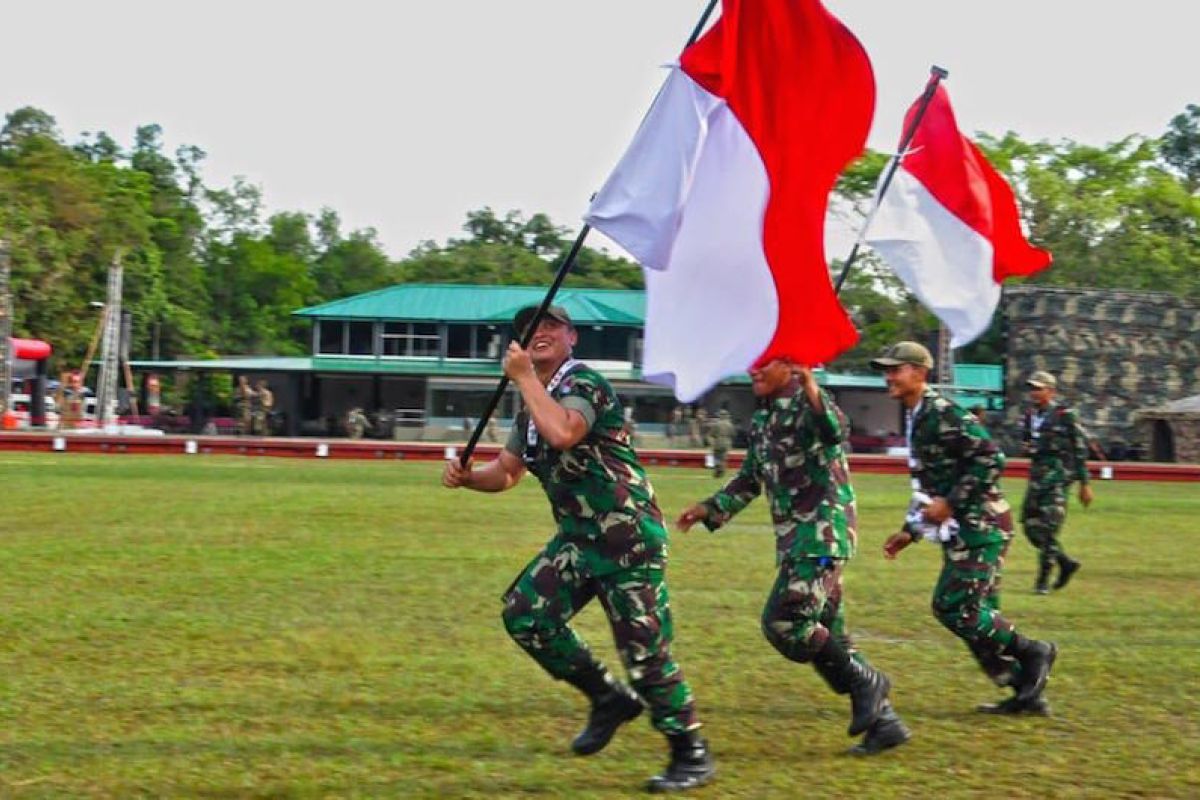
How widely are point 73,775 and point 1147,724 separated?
4964mm

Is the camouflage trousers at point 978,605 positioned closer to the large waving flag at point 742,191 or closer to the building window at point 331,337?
the large waving flag at point 742,191

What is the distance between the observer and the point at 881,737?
24.8 feet

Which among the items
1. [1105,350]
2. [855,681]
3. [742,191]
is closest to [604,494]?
[855,681]

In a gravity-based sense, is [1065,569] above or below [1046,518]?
below

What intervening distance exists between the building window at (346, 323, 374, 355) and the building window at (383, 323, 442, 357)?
1.72ft

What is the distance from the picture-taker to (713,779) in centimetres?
698

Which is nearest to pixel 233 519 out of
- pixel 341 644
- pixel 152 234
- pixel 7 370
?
pixel 341 644

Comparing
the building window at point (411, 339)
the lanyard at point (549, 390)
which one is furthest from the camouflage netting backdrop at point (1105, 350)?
the lanyard at point (549, 390)

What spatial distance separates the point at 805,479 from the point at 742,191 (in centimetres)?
145

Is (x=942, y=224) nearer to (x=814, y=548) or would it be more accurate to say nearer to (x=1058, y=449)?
A: (x=1058, y=449)

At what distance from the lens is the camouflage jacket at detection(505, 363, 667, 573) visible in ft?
22.7

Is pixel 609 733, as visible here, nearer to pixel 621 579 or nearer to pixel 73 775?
pixel 621 579

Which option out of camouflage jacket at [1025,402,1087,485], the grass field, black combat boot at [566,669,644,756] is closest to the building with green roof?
the grass field

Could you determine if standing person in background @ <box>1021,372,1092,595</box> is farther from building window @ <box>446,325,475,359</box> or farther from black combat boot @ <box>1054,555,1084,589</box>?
building window @ <box>446,325,475,359</box>
